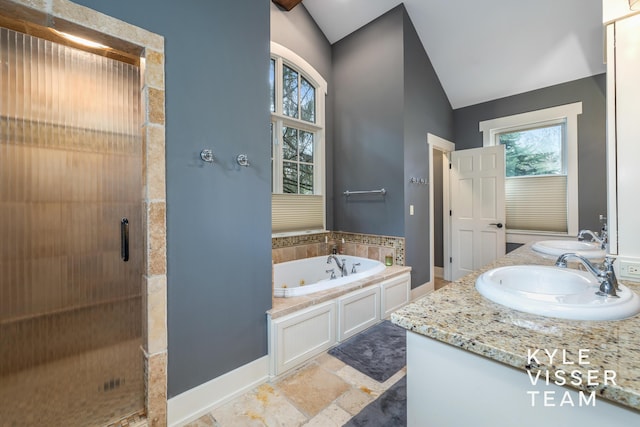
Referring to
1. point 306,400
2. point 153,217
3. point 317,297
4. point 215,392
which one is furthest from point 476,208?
point 153,217

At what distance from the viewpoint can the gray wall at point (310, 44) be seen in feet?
10.4

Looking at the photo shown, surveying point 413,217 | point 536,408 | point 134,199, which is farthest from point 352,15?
point 536,408

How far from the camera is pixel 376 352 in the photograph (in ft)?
7.30

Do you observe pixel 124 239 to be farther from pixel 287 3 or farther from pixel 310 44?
pixel 310 44

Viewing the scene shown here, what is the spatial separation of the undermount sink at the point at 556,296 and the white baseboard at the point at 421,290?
214 cm

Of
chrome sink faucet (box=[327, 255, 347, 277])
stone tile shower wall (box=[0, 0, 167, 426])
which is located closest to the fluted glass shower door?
stone tile shower wall (box=[0, 0, 167, 426])

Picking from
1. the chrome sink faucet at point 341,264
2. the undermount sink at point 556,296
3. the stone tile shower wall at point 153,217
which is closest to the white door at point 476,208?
the chrome sink faucet at point 341,264

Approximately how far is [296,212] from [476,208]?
2.60m

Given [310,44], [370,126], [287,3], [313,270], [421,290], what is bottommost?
[421,290]

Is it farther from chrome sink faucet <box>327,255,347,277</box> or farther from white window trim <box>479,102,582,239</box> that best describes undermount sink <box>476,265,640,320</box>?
white window trim <box>479,102,582,239</box>

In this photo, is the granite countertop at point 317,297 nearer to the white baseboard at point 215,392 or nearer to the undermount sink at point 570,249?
the white baseboard at point 215,392

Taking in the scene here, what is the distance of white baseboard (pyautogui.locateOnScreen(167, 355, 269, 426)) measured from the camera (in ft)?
4.92

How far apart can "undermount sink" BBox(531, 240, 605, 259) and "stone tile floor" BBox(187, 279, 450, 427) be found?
55.0 inches

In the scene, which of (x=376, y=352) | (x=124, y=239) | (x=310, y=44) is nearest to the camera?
(x=124, y=239)
